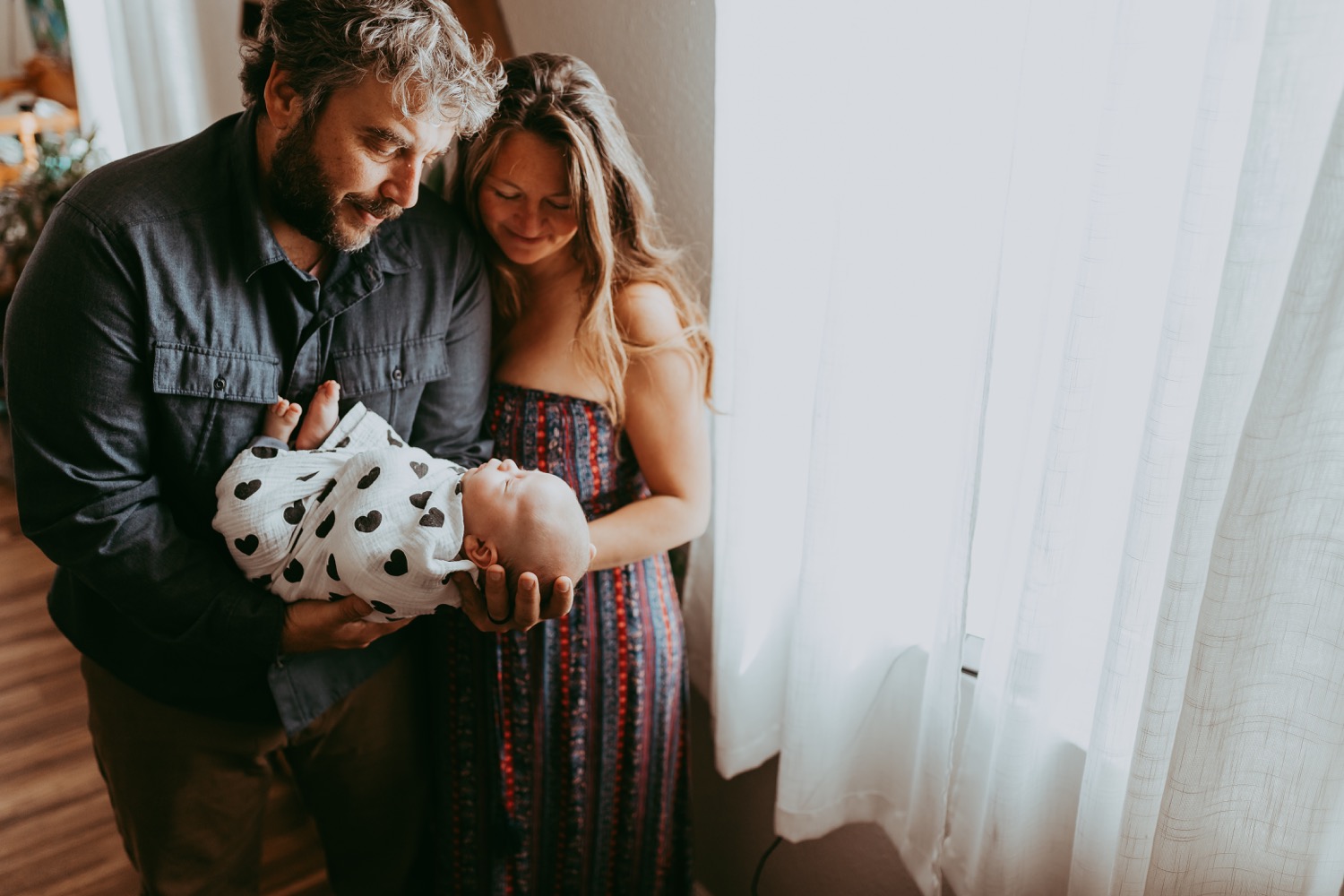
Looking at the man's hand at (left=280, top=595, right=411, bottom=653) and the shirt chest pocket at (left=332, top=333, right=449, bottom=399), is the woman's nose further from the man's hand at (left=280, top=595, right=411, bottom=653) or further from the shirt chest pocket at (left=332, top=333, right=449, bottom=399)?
the man's hand at (left=280, top=595, right=411, bottom=653)

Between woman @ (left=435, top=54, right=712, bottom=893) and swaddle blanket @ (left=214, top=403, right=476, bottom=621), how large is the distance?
22cm

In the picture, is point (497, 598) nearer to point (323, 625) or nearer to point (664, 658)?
point (323, 625)

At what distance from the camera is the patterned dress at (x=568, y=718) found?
1.48m

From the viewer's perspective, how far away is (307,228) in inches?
48.9

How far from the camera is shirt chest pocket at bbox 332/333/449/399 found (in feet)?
4.48

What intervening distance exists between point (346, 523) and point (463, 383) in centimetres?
30

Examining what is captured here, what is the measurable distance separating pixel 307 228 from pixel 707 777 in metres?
1.34

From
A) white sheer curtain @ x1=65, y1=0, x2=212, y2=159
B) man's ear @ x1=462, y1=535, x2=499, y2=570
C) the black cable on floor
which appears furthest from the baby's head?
white sheer curtain @ x1=65, y1=0, x2=212, y2=159

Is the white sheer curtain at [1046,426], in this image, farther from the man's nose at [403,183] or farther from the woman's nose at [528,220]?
the man's nose at [403,183]

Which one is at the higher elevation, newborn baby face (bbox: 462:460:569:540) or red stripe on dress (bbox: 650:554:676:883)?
newborn baby face (bbox: 462:460:569:540)

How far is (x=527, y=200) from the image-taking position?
1.37m

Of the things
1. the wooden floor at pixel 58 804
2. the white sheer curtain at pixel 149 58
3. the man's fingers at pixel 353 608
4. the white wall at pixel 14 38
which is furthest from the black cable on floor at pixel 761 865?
the white wall at pixel 14 38

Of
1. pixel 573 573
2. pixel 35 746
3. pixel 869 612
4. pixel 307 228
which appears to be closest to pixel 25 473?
pixel 307 228

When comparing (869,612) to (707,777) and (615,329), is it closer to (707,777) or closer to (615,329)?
(615,329)
